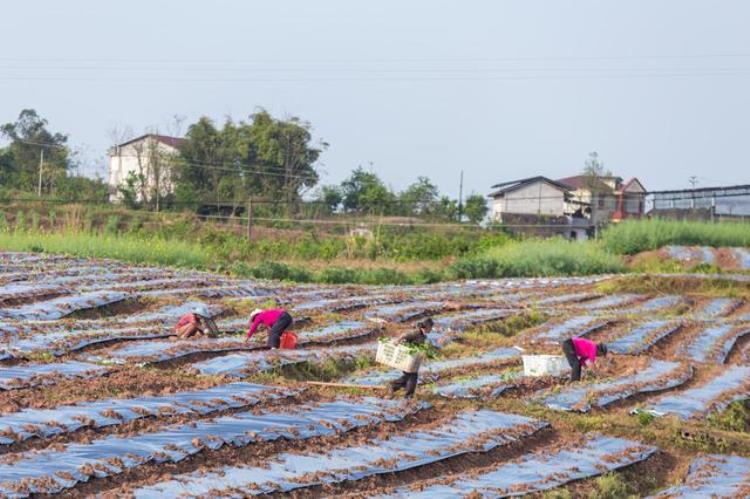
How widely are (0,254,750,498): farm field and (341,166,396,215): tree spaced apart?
21.3 metres

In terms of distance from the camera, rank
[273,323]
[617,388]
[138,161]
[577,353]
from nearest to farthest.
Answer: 1. [617,388]
2. [577,353]
3. [273,323]
4. [138,161]

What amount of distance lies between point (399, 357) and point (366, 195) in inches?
1188

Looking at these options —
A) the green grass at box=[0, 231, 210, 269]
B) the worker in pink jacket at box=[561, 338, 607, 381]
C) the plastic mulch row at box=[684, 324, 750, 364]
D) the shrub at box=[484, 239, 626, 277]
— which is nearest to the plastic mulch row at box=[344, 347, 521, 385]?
the worker in pink jacket at box=[561, 338, 607, 381]

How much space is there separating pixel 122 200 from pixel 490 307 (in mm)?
18498

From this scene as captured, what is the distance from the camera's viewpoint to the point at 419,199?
4162cm

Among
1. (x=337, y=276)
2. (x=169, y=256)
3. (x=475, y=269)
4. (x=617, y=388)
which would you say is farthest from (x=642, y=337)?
(x=169, y=256)

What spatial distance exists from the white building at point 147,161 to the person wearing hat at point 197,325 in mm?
21882

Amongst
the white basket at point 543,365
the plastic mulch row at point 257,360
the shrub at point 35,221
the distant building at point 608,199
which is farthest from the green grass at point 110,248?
the distant building at point 608,199

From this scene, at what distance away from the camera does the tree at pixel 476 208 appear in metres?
41.2

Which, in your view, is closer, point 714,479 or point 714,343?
point 714,479

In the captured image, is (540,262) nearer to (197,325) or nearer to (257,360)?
(197,325)

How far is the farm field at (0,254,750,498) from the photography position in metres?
6.84

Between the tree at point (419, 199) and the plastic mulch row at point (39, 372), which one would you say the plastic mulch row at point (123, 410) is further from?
the tree at point (419, 199)

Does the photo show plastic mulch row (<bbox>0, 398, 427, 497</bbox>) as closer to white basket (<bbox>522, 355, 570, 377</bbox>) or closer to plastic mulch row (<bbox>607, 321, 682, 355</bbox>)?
white basket (<bbox>522, 355, 570, 377</bbox>)
